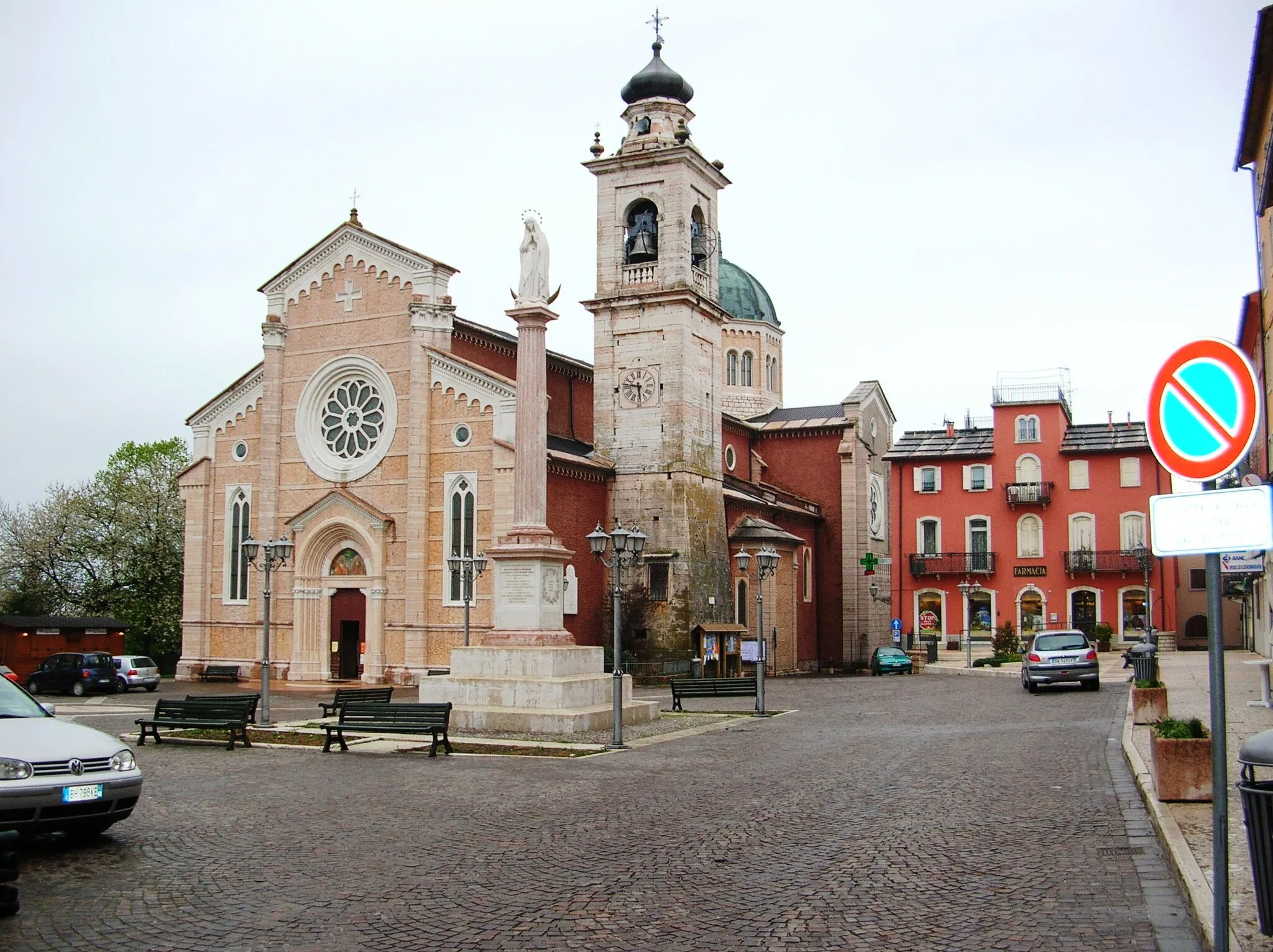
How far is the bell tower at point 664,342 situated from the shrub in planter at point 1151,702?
22751mm

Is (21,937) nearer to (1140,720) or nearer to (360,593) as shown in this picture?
(1140,720)

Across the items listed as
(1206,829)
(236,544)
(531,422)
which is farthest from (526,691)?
(236,544)

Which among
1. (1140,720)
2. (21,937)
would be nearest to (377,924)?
(21,937)

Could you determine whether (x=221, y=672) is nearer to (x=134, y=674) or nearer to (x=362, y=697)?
(x=134, y=674)

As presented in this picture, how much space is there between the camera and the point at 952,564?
187 feet

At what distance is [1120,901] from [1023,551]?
1978 inches

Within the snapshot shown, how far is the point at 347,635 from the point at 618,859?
30.3 metres

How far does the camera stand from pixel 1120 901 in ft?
27.3

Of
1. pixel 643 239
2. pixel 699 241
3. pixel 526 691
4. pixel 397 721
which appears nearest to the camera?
pixel 397 721

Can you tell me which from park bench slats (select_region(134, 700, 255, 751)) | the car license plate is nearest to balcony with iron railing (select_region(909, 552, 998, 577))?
park bench slats (select_region(134, 700, 255, 751))

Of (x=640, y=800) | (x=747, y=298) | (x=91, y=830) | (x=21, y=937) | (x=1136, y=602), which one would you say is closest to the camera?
(x=21, y=937)

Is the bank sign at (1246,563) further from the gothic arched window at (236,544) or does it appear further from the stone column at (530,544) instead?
the gothic arched window at (236,544)

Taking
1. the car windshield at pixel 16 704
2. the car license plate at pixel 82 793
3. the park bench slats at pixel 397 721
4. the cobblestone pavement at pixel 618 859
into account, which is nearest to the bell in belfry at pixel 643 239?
the park bench slats at pixel 397 721

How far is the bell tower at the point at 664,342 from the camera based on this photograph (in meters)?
40.5
